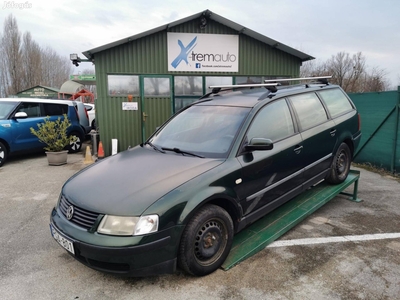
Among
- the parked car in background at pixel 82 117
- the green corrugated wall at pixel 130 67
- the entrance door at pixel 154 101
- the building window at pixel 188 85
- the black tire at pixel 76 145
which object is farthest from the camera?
the parked car in background at pixel 82 117

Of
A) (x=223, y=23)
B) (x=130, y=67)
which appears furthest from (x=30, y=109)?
(x=223, y=23)

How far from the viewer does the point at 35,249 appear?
3428mm

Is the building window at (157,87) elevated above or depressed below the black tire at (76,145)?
above

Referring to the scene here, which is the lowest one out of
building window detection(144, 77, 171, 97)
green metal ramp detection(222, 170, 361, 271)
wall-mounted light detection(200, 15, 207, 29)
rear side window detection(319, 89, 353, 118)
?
green metal ramp detection(222, 170, 361, 271)

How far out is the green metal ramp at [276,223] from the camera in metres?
3.08

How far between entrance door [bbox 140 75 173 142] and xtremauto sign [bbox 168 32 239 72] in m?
0.53

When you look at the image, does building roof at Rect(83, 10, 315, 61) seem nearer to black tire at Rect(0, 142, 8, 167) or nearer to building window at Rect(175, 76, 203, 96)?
building window at Rect(175, 76, 203, 96)

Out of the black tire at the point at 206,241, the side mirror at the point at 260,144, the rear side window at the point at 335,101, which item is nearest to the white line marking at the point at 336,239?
the black tire at the point at 206,241

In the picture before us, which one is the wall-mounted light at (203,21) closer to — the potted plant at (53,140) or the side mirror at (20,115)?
the potted plant at (53,140)

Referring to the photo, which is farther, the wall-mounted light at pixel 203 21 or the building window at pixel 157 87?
the building window at pixel 157 87

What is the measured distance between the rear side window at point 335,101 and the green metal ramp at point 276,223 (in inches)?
43.7

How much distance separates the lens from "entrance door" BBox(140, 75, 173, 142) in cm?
886

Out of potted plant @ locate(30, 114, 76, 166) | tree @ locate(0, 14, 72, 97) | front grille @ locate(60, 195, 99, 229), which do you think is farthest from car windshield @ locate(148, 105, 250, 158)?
tree @ locate(0, 14, 72, 97)

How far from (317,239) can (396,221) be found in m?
1.41
